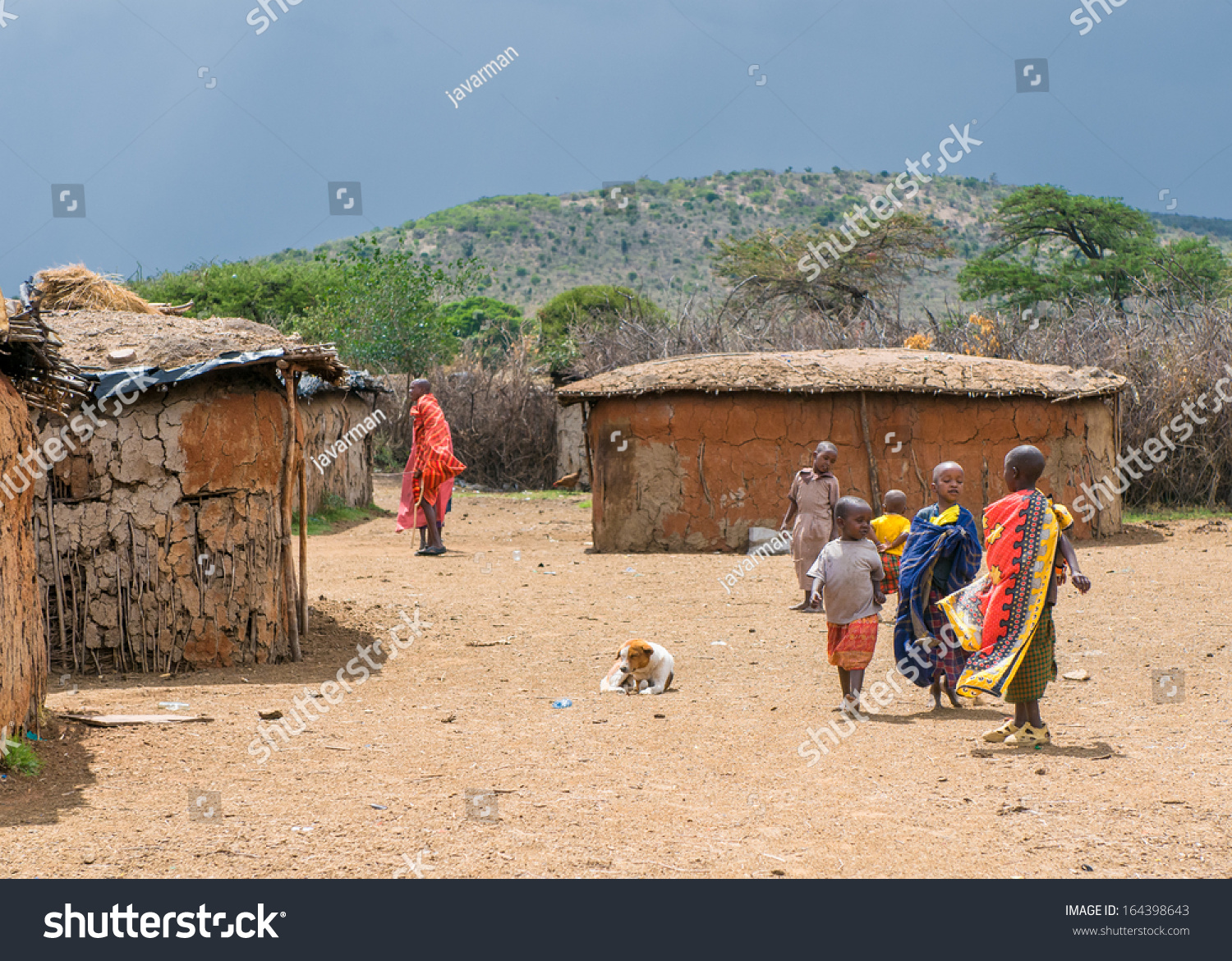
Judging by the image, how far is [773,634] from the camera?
8.05 meters

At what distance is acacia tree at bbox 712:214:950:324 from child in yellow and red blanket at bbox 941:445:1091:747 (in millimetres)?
23550

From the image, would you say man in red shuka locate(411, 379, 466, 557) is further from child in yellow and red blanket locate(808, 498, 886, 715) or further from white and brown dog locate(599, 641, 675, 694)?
child in yellow and red blanket locate(808, 498, 886, 715)

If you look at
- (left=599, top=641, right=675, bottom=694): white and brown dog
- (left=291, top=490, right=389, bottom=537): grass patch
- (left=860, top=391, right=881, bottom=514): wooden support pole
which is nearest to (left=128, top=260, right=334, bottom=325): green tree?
(left=291, top=490, right=389, bottom=537): grass patch

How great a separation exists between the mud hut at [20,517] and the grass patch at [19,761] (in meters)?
0.08

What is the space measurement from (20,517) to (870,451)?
9.46m

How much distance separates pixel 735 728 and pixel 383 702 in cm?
197

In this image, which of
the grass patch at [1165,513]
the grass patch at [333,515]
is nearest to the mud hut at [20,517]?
the grass patch at [333,515]

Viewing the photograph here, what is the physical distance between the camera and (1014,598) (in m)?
4.99

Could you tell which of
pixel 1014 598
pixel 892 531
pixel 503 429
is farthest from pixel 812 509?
pixel 503 429

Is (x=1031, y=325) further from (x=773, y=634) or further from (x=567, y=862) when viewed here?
(x=567, y=862)

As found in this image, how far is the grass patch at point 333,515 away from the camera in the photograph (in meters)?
15.2

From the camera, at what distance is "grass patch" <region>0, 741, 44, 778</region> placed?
4578 millimetres

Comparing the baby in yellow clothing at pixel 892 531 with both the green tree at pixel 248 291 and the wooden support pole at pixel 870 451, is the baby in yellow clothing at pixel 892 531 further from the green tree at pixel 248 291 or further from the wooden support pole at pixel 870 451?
the green tree at pixel 248 291
